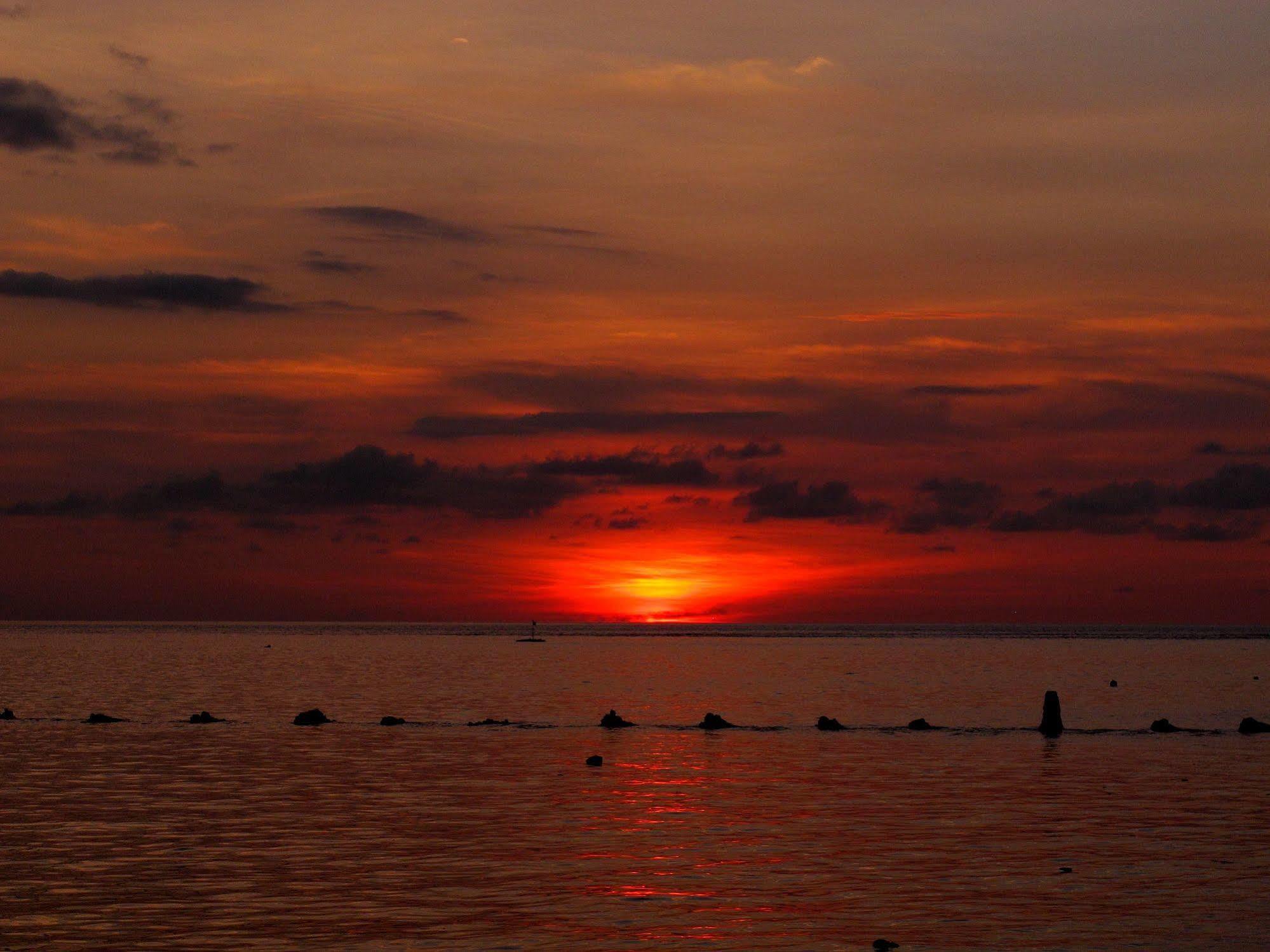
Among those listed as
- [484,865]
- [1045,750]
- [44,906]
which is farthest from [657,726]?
[44,906]

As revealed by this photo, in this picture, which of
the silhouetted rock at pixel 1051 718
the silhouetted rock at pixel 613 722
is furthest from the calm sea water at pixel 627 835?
the silhouetted rock at pixel 613 722

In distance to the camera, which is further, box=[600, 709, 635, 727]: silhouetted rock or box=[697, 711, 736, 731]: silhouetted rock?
box=[600, 709, 635, 727]: silhouetted rock

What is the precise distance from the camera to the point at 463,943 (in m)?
25.0

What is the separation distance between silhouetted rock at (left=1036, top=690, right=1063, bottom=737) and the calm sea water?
562 mm

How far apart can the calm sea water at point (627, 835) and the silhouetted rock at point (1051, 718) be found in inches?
22.1

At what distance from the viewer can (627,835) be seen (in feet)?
122

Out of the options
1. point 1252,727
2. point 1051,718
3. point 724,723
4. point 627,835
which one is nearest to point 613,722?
point 724,723

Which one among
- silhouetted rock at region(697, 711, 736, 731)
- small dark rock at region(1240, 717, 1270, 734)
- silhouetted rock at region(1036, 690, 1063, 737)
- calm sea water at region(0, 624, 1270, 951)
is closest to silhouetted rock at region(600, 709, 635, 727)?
calm sea water at region(0, 624, 1270, 951)

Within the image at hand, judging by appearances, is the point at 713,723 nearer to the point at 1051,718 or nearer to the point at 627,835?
the point at 1051,718

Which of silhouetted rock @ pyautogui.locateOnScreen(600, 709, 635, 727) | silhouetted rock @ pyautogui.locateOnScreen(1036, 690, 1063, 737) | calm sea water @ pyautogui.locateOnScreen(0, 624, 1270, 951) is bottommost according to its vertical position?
calm sea water @ pyautogui.locateOnScreen(0, 624, 1270, 951)

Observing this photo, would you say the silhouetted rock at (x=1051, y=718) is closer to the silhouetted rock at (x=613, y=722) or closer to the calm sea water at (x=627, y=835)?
the calm sea water at (x=627, y=835)

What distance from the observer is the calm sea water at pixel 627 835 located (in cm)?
2647

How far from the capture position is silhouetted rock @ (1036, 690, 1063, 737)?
68.1 meters

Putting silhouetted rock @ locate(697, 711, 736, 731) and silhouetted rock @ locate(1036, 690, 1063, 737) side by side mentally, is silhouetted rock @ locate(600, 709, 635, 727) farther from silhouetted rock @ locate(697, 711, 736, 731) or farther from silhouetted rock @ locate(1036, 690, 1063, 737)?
silhouetted rock @ locate(1036, 690, 1063, 737)
